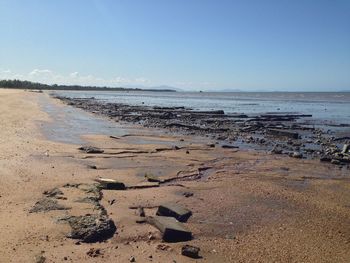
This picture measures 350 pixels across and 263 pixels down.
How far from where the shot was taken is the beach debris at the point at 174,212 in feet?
21.2

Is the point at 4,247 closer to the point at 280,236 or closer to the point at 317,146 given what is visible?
the point at 280,236

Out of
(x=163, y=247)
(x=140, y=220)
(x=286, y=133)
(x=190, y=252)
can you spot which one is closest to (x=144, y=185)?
(x=140, y=220)

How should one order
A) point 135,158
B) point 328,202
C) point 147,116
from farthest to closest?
1. point 147,116
2. point 135,158
3. point 328,202

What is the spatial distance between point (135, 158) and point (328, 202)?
612cm

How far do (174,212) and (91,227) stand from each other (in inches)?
58.7

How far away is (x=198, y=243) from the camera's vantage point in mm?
5598

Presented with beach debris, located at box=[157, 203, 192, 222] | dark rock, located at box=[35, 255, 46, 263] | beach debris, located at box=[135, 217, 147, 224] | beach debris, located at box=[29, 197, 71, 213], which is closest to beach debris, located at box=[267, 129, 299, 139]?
beach debris, located at box=[157, 203, 192, 222]

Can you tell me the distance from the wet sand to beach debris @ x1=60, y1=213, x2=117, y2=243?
4.9 inches

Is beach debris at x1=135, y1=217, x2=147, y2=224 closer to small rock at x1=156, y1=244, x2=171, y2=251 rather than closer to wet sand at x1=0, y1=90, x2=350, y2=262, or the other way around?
wet sand at x1=0, y1=90, x2=350, y2=262

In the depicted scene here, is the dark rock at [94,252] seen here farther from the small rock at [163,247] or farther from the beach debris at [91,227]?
the small rock at [163,247]

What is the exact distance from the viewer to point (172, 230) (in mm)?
5555

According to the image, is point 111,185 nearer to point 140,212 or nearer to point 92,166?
point 140,212

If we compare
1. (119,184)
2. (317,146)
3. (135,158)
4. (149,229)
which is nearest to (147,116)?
(317,146)

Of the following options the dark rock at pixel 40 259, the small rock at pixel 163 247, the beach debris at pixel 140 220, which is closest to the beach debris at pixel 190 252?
the small rock at pixel 163 247
